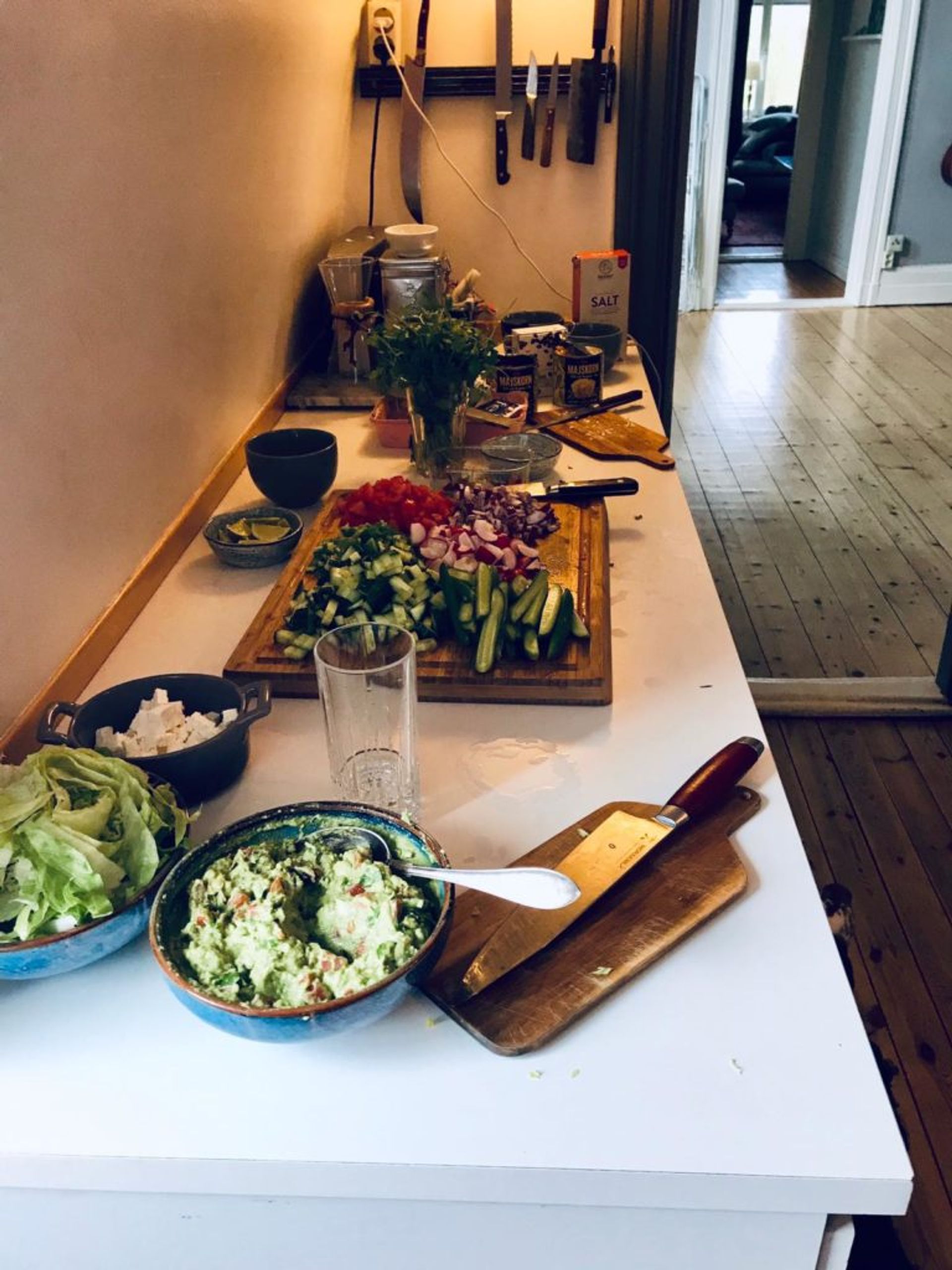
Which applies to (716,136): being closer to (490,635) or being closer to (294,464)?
(294,464)

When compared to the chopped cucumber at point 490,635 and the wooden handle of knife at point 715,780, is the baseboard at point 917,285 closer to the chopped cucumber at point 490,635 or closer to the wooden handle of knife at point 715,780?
the chopped cucumber at point 490,635

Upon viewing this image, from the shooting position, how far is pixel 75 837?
750 millimetres

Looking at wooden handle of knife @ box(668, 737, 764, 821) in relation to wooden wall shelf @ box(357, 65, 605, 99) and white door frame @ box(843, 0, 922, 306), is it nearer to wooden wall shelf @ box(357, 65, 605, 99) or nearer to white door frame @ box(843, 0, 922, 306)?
wooden wall shelf @ box(357, 65, 605, 99)

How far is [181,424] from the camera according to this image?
145 cm

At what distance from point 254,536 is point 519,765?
0.62 meters

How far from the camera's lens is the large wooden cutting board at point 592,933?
0.73 meters

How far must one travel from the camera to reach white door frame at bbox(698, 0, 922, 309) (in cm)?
554

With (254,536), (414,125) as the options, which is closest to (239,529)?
(254,536)

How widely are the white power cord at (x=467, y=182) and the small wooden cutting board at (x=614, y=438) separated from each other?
72cm

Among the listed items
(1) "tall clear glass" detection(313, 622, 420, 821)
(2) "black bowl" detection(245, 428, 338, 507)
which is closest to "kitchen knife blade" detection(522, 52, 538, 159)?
(2) "black bowl" detection(245, 428, 338, 507)

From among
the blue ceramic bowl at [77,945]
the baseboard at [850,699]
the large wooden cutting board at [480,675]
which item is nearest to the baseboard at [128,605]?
the large wooden cutting board at [480,675]

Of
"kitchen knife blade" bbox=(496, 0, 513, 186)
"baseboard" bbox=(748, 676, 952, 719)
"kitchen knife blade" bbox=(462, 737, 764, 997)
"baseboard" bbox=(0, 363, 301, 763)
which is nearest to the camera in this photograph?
"kitchen knife blade" bbox=(462, 737, 764, 997)

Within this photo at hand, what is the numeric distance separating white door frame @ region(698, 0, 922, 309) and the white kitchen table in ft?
19.5

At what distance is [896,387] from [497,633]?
4.32 metres
